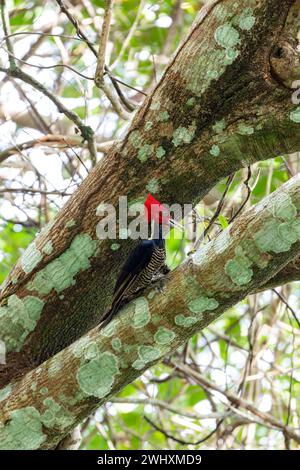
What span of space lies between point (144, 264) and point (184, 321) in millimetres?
507

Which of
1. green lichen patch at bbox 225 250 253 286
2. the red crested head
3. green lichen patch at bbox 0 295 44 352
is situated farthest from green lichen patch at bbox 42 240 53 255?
green lichen patch at bbox 225 250 253 286

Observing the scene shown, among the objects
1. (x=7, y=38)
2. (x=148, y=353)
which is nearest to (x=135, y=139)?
(x=148, y=353)

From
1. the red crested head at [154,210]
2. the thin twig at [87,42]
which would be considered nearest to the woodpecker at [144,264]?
the red crested head at [154,210]

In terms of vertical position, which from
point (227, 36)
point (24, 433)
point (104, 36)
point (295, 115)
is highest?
point (104, 36)

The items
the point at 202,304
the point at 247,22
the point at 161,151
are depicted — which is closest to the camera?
the point at 202,304

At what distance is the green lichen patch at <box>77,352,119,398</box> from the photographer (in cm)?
247

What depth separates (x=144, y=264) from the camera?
2.87 m

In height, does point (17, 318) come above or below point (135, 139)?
below

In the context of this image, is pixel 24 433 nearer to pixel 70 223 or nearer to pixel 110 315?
pixel 110 315

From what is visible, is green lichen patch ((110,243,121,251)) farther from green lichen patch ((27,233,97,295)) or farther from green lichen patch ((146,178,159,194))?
green lichen patch ((146,178,159,194))

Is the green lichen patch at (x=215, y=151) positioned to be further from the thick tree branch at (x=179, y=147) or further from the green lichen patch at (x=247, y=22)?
the green lichen patch at (x=247, y=22)

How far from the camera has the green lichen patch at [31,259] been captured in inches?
114

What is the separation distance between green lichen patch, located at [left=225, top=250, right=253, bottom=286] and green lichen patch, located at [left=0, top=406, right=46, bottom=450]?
0.84 metres
